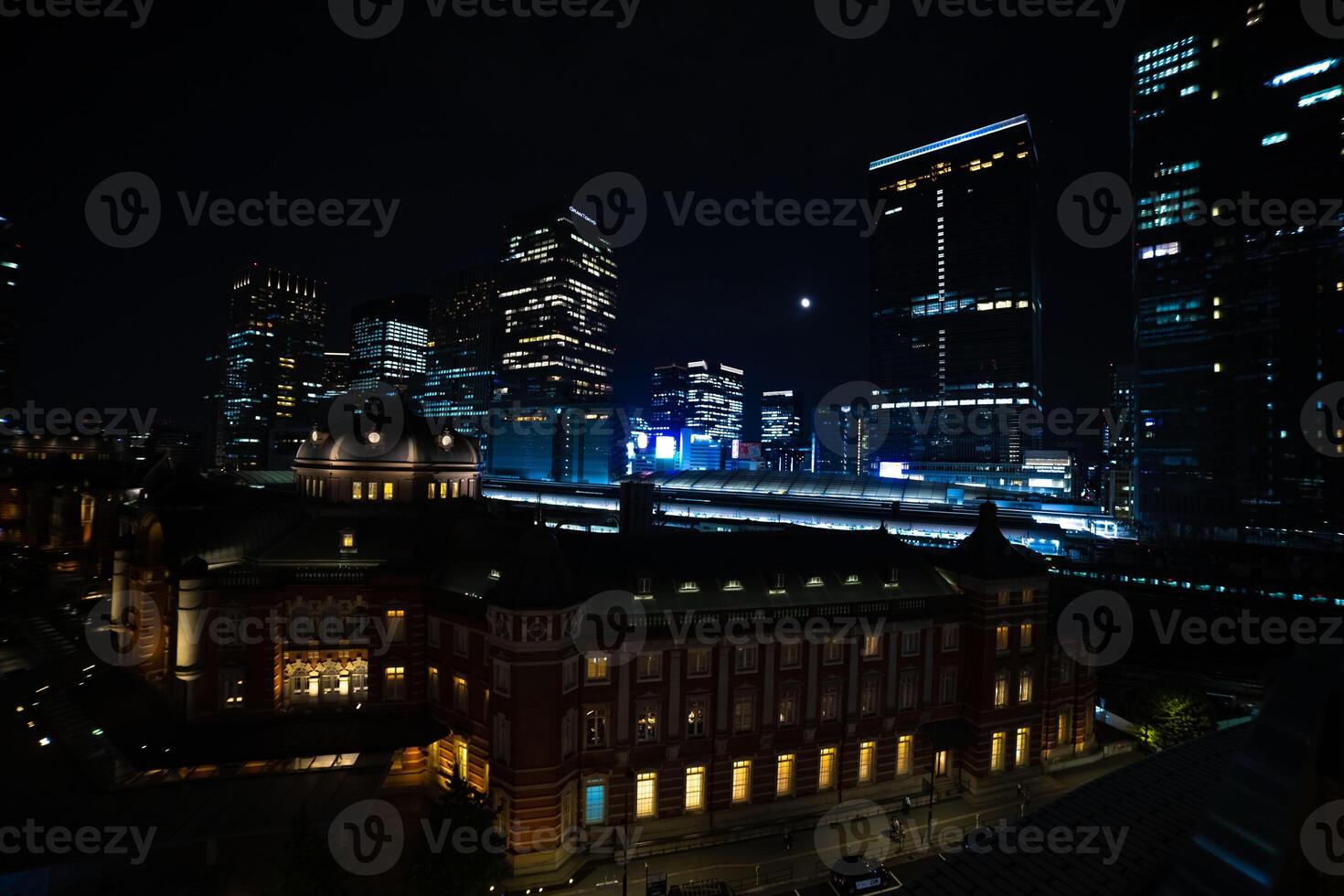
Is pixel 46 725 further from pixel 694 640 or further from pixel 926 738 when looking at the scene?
pixel 926 738

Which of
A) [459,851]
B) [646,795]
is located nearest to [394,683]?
[459,851]

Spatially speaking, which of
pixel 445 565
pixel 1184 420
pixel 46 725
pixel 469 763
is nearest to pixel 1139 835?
pixel 469 763

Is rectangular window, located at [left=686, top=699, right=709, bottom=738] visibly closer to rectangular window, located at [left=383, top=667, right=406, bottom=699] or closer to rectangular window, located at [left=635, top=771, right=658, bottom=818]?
rectangular window, located at [left=635, top=771, right=658, bottom=818]

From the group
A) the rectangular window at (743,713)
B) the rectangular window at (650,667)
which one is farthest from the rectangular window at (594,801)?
the rectangular window at (743,713)

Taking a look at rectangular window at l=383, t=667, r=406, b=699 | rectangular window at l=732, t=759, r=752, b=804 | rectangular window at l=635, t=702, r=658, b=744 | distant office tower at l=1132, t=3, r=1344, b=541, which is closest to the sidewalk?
rectangular window at l=732, t=759, r=752, b=804

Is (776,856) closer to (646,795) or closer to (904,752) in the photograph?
(646,795)

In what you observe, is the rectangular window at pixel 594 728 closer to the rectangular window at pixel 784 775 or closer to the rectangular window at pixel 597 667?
the rectangular window at pixel 597 667

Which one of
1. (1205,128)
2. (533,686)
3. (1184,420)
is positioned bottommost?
(533,686)
